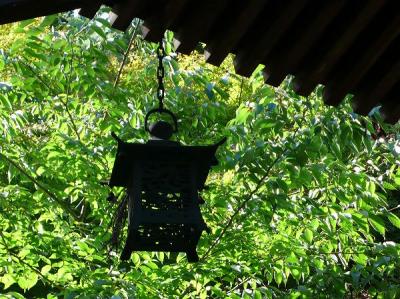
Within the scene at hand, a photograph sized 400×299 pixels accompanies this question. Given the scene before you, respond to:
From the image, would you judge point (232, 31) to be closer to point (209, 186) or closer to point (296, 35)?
point (296, 35)

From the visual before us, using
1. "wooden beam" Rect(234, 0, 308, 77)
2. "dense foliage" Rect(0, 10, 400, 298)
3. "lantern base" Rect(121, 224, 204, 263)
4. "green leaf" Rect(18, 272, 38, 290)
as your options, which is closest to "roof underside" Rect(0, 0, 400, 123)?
"wooden beam" Rect(234, 0, 308, 77)

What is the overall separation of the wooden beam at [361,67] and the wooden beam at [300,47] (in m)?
0.17

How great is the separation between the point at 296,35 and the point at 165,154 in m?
0.77

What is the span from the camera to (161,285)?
4715 mm

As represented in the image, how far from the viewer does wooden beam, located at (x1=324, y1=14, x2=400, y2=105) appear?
2.16 m

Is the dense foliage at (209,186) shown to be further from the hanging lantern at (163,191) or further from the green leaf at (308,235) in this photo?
the hanging lantern at (163,191)

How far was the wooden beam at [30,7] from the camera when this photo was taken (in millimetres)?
1549

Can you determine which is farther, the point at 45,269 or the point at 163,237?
the point at 45,269

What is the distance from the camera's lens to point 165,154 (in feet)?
8.87

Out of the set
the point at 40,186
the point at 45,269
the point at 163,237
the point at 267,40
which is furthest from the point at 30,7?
the point at 40,186

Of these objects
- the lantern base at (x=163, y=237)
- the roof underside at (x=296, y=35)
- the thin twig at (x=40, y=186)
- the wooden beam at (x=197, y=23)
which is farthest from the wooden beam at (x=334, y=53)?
the thin twig at (x=40, y=186)

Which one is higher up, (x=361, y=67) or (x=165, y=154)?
(x=361, y=67)

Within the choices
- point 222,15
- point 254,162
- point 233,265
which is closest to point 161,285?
point 233,265

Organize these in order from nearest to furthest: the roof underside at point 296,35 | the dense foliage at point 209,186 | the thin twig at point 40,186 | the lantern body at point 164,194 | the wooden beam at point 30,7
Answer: the wooden beam at point 30,7
the roof underside at point 296,35
the lantern body at point 164,194
the dense foliage at point 209,186
the thin twig at point 40,186
